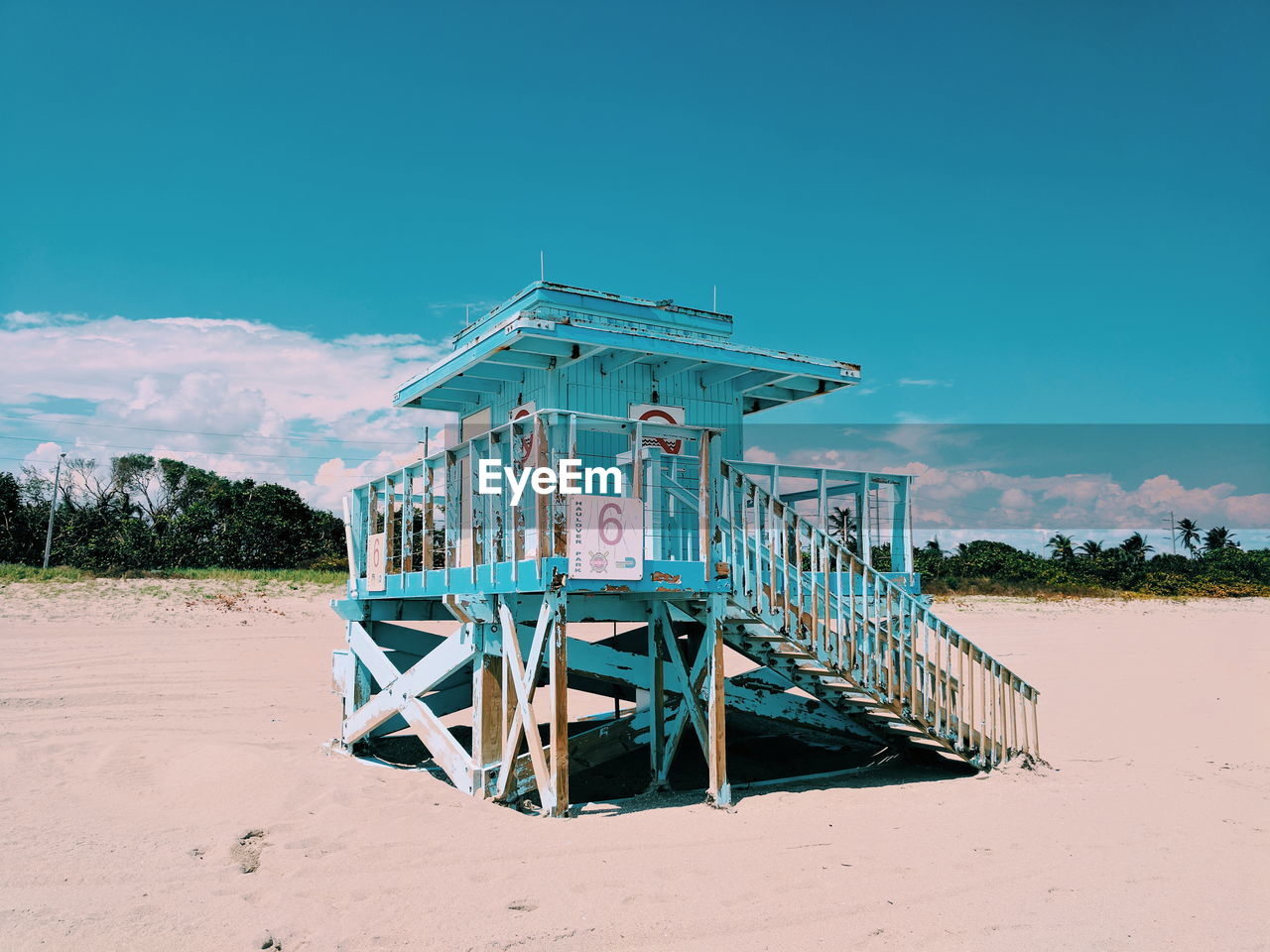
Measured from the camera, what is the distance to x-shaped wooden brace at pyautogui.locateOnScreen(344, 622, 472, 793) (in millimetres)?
9086

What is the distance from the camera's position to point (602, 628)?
29391mm

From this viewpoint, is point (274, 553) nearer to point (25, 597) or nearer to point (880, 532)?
point (25, 597)

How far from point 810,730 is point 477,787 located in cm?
677

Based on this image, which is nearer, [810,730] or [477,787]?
[477,787]

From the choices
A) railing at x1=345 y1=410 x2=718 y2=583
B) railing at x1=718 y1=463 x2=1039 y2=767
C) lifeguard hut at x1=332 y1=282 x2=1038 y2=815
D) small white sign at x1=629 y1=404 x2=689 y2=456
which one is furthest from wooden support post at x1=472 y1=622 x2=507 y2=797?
small white sign at x1=629 y1=404 x2=689 y2=456

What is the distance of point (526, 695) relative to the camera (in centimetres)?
812

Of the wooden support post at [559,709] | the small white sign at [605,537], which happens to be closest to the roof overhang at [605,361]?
the small white sign at [605,537]

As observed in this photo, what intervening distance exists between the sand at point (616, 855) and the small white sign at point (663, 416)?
146 inches

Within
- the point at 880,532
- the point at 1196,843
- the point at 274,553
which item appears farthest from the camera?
the point at 274,553

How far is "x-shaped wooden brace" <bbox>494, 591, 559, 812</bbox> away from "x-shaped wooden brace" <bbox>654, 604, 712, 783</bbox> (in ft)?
4.97

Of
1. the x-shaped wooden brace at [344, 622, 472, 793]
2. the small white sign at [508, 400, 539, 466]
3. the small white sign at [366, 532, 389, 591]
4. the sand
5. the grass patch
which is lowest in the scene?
the sand

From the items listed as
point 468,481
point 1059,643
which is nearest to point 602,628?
point 1059,643

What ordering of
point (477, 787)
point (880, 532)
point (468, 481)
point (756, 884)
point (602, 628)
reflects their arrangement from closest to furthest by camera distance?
point (756, 884) < point (477, 787) < point (468, 481) < point (880, 532) < point (602, 628)

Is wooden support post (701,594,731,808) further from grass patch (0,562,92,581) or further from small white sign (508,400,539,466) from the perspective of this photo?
grass patch (0,562,92,581)
